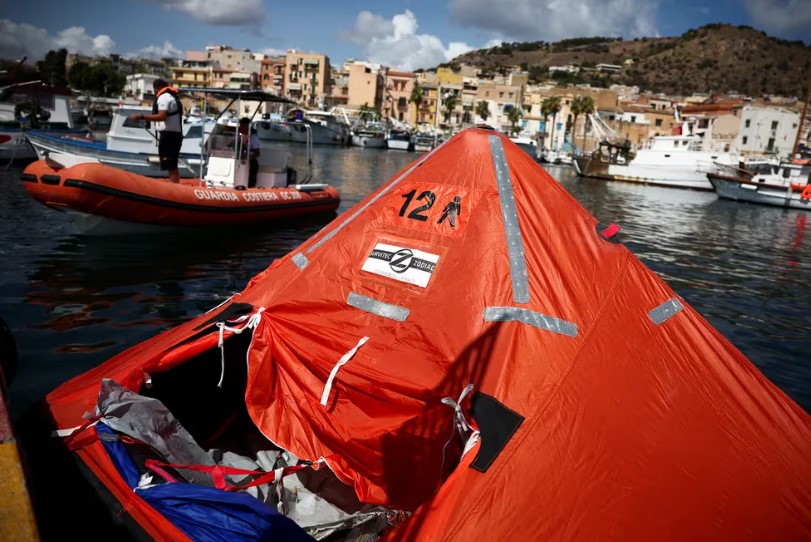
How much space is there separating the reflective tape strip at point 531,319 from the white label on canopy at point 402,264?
1.92 ft

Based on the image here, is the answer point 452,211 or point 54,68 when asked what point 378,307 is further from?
point 54,68

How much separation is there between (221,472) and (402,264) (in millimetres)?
1885

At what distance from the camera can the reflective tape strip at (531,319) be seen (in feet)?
11.7

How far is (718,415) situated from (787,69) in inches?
6449

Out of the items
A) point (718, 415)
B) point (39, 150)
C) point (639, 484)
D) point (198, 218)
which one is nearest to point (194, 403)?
point (639, 484)

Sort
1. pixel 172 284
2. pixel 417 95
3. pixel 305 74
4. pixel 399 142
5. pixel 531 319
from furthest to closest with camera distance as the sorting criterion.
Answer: pixel 305 74 < pixel 417 95 < pixel 399 142 < pixel 172 284 < pixel 531 319

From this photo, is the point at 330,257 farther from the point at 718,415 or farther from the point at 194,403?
the point at 718,415

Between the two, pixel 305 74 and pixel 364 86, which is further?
pixel 305 74

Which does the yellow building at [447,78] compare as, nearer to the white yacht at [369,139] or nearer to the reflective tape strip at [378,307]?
the white yacht at [369,139]

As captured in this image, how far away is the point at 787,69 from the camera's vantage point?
Answer: 131 metres

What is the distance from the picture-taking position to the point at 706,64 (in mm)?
138625

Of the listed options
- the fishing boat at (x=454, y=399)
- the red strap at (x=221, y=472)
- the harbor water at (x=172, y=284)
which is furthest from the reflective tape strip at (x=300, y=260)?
the harbor water at (x=172, y=284)

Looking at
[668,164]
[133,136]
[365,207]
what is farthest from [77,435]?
[668,164]

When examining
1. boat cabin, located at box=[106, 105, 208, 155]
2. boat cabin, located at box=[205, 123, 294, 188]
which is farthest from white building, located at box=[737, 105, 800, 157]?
boat cabin, located at box=[205, 123, 294, 188]
